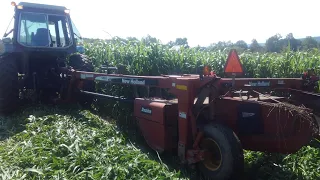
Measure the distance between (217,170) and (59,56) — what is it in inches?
201

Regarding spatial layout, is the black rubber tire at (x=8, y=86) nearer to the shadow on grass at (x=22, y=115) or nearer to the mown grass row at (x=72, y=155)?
the shadow on grass at (x=22, y=115)

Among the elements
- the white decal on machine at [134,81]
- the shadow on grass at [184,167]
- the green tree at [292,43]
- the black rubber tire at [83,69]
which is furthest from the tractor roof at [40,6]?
the green tree at [292,43]

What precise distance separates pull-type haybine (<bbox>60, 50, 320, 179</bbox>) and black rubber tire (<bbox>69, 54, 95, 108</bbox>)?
108 inches

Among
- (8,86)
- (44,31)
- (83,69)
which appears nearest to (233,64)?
(83,69)

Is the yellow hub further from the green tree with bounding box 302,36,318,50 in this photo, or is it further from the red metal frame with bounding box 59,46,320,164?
the green tree with bounding box 302,36,318,50

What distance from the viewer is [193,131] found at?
409cm

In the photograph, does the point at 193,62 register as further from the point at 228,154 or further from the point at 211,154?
the point at 228,154

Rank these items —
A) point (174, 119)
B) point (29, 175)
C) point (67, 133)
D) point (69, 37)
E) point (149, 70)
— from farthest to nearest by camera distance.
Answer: point (69, 37) < point (149, 70) < point (67, 133) < point (174, 119) < point (29, 175)

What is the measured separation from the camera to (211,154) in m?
4.06

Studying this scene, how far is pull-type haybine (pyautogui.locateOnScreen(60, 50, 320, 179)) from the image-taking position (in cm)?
375

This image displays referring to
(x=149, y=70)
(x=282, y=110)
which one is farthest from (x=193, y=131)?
(x=149, y=70)

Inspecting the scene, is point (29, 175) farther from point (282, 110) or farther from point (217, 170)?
point (282, 110)

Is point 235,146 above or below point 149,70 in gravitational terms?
below

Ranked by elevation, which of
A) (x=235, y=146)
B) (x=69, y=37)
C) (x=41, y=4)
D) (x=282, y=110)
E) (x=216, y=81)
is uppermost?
(x=41, y=4)
